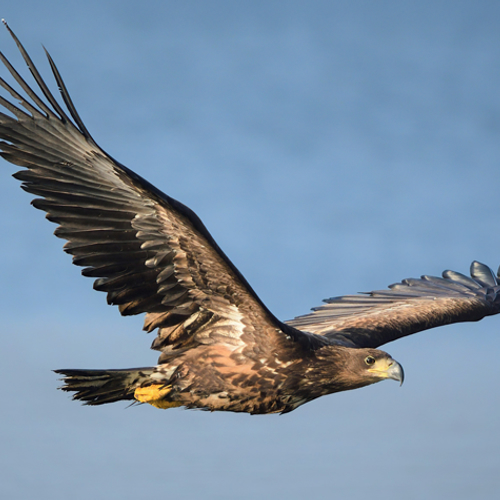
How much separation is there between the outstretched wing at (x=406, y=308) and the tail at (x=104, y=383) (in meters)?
2.30

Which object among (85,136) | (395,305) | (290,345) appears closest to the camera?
(85,136)

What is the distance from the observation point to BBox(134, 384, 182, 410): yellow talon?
21.8 feet

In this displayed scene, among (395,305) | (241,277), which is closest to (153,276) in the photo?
(241,277)

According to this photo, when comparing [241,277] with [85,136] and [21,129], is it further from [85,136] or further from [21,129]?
[21,129]

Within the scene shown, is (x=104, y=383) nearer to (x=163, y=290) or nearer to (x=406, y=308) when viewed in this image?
(x=163, y=290)

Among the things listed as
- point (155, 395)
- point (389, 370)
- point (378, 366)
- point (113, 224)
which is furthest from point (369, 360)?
point (113, 224)

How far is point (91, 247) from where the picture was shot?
6270 mm

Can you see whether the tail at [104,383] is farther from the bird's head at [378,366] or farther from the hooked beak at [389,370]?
the hooked beak at [389,370]

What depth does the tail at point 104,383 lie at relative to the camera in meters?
6.77

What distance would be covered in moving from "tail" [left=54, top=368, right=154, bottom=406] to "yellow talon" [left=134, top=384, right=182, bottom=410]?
78 mm

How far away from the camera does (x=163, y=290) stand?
645 cm

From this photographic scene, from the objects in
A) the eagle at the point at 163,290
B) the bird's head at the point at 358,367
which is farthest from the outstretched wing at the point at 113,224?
the bird's head at the point at 358,367

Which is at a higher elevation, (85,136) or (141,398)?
(85,136)

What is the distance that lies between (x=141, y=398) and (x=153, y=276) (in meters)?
1.22
